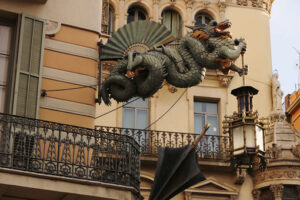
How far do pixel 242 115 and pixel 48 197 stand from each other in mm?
3855

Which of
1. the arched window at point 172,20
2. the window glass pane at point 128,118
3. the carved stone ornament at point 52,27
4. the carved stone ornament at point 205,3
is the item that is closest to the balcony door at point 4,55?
the carved stone ornament at point 52,27

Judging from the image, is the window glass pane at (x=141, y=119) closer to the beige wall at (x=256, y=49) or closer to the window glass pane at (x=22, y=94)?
the beige wall at (x=256, y=49)

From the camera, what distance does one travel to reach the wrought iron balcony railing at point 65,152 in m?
13.3

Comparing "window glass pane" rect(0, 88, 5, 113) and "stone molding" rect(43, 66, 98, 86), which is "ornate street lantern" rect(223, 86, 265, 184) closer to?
"stone molding" rect(43, 66, 98, 86)

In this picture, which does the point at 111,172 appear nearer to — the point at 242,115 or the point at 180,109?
the point at 242,115

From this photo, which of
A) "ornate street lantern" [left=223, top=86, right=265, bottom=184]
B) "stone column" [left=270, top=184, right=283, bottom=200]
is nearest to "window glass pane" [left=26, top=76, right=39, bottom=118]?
"ornate street lantern" [left=223, top=86, right=265, bottom=184]

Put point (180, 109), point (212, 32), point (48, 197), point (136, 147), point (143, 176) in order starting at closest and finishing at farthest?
point (48, 197), point (136, 147), point (212, 32), point (143, 176), point (180, 109)

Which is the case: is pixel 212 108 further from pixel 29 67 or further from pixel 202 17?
pixel 29 67

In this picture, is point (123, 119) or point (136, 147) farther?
point (123, 119)

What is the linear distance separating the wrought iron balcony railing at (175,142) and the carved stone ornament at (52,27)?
8.90m

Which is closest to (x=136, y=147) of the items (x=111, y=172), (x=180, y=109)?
(x=111, y=172)

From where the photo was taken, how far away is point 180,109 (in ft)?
83.9

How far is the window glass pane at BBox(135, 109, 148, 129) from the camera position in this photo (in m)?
25.0

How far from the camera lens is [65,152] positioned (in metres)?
13.9
